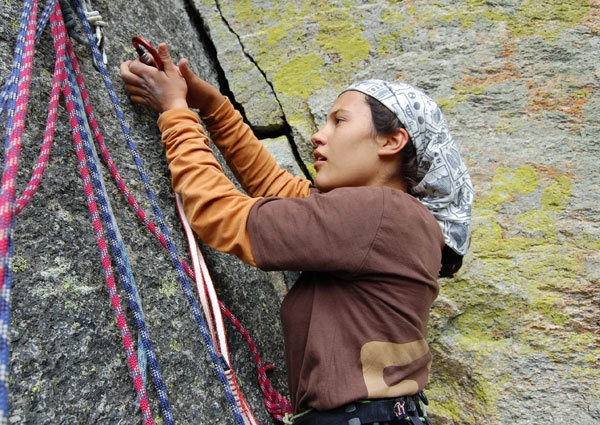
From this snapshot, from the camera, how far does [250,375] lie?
6.42 feet

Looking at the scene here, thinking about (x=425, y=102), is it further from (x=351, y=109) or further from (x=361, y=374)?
(x=361, y=374)

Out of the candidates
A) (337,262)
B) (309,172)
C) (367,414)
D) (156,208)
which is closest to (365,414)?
(367,414)

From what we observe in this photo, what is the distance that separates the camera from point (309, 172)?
3.21m

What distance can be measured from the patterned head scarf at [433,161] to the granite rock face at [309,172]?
0.81 metres

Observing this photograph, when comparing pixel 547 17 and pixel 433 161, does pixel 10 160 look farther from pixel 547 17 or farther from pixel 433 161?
pixel 547 17

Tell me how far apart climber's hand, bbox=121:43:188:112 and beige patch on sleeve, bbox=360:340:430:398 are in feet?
3.77

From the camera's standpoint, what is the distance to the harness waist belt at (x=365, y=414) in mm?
1552

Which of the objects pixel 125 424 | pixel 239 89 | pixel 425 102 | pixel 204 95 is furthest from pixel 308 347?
pixel 239 89

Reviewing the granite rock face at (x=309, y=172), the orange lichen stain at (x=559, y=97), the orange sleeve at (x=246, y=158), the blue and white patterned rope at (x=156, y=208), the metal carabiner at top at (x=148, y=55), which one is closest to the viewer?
the granite rock face at (x=309, y=172)

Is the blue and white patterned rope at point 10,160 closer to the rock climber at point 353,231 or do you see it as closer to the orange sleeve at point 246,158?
the rock climber at point 353,231

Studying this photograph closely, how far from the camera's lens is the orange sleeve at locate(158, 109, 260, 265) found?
1630 millimetres

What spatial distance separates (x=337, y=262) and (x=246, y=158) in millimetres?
1026

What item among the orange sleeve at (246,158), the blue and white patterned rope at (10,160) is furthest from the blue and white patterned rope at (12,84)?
the orange sleeve at (246,158)

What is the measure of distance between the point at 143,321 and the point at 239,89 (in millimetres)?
2472
